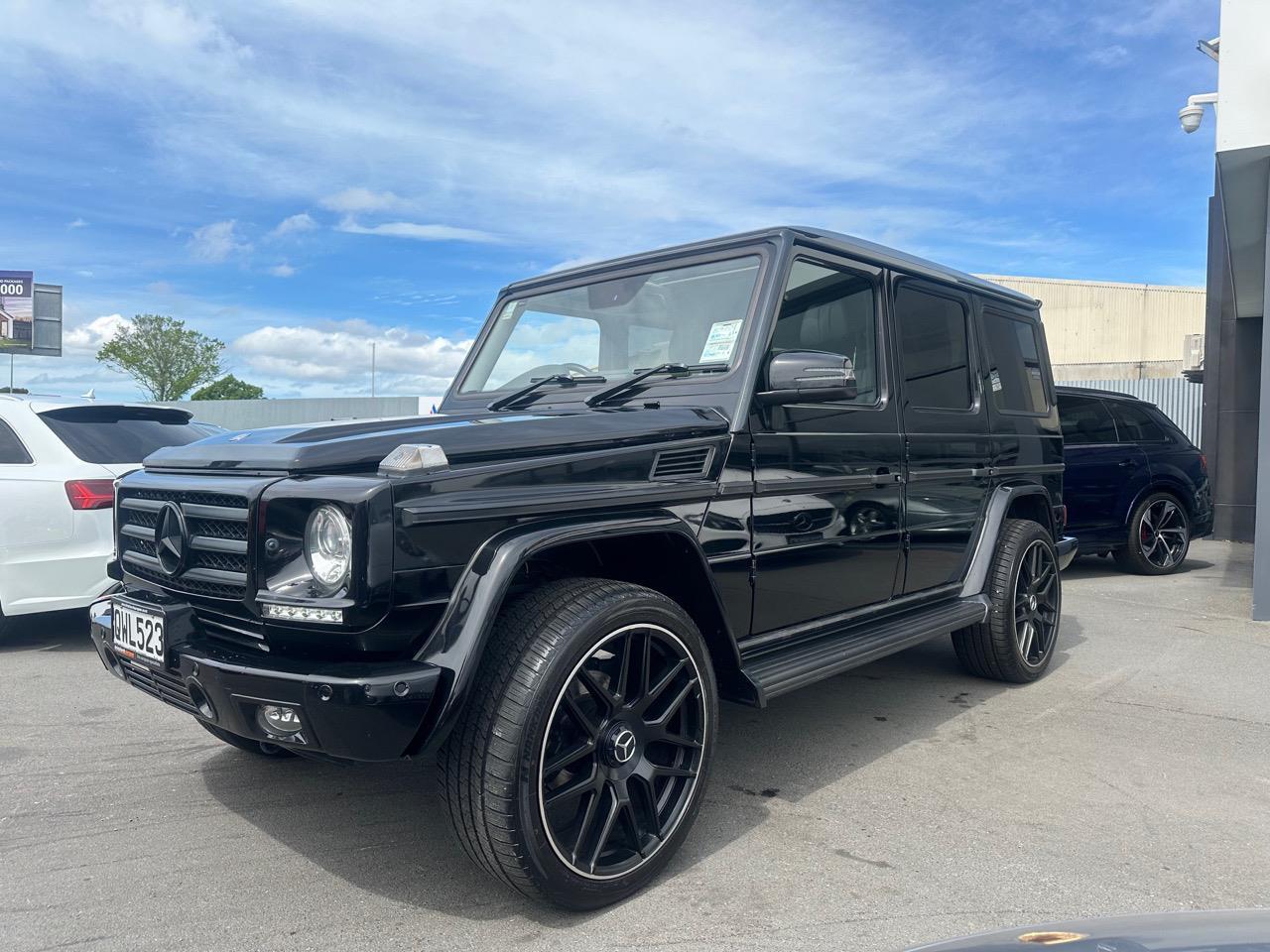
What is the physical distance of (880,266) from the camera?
4250 mm

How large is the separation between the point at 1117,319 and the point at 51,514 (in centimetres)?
Result: 3960

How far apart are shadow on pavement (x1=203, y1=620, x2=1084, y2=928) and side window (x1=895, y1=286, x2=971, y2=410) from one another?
1484 millimetres

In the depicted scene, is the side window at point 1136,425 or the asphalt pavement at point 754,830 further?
the side window at point 1136,425

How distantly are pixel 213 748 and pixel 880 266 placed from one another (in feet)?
11.6

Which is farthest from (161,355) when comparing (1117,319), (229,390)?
(1117,319)

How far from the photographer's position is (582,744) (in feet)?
8.78

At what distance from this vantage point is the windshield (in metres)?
3.61

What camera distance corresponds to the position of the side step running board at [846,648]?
129 inches

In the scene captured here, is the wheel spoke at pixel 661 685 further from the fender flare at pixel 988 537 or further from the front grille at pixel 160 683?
the fender flare at pixel 988 537

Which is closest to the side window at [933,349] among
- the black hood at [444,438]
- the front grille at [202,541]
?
the black hood at [444,438]

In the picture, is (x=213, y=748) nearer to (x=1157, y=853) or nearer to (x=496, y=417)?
(x=496, y=417)

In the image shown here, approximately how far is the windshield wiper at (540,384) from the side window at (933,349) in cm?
146

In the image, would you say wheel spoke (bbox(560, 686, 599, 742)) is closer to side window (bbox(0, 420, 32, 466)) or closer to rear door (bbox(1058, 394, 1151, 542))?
side window (bbox(0, 420, 32, 466))

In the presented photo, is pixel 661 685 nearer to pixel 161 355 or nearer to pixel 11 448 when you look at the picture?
pixel 11 448
